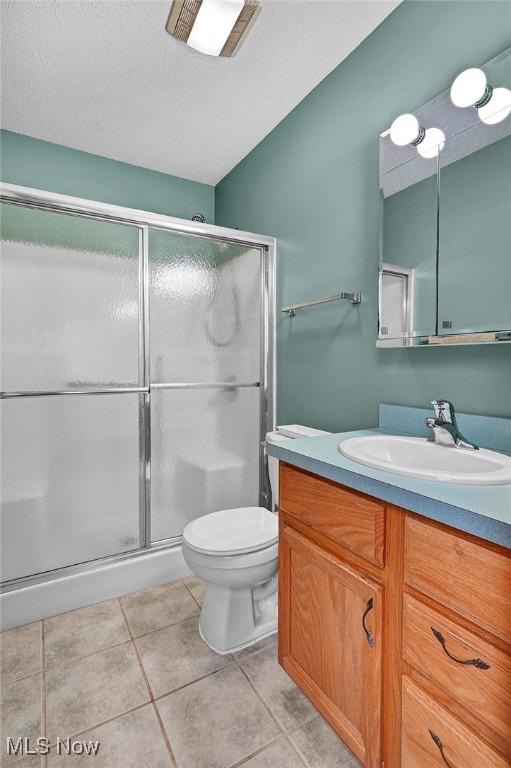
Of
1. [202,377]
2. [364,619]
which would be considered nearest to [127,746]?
[364,619]

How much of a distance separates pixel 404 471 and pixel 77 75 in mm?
2274

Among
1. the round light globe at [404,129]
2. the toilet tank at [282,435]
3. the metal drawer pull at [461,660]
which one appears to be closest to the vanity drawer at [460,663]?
the metal drawer pull at [461,660]

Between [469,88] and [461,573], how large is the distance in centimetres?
141

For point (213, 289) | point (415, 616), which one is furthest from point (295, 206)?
point (415, 616)

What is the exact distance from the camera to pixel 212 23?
1518 mm

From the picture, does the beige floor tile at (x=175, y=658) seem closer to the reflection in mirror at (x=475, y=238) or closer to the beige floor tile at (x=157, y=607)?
→ the beige floor tile at (x=157, y=607)

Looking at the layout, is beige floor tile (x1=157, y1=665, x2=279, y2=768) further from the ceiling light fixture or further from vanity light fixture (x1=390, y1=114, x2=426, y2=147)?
the ceiling light fixture

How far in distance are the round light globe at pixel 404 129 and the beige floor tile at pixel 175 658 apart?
2.11m

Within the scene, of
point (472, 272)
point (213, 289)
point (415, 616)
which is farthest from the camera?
point (213, 289)

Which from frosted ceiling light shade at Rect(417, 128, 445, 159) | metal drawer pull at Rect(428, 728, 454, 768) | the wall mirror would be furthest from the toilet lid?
frosted ceiling light shade at Rect(417, 128, 445, 159)

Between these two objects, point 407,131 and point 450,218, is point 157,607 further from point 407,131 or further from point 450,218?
point 407,131

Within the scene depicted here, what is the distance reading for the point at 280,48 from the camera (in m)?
1.70

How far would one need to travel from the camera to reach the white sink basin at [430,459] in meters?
0.86

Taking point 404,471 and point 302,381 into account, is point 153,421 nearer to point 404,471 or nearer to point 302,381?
point 302,381
